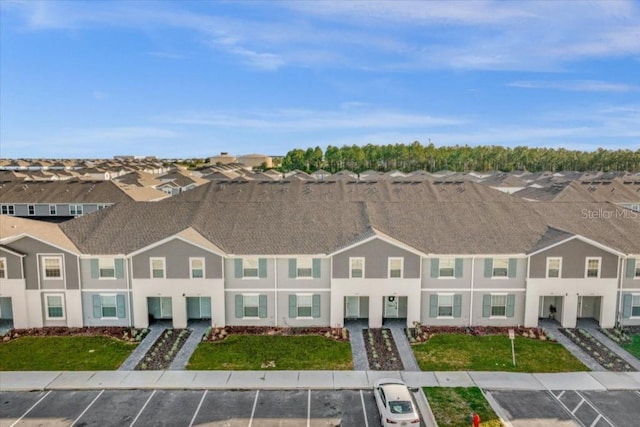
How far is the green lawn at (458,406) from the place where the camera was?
70.9 ft

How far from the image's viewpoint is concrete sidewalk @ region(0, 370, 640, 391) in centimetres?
2505

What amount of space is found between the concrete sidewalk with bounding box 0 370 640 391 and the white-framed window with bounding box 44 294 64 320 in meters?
6.93

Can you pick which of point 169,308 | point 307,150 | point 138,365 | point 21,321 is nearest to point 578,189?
point 169,308

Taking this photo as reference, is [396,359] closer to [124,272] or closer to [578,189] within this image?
[124,272]

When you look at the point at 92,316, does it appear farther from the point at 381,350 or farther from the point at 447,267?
the point at 447,267

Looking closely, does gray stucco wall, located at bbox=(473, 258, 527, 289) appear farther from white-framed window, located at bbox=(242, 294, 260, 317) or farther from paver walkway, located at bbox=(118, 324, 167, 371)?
paver walkway, located at bbox=(118, 324, 167, 371)

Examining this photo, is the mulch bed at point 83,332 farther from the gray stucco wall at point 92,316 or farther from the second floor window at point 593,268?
the second floor window at point 593,268

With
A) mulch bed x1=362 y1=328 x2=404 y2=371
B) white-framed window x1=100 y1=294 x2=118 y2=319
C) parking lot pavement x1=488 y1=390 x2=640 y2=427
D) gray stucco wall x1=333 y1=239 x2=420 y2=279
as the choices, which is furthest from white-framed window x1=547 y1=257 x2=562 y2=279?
white-framed window x1=100 y1=294 x2=118 y2=319

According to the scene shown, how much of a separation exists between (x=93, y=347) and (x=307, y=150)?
139470 millimetres

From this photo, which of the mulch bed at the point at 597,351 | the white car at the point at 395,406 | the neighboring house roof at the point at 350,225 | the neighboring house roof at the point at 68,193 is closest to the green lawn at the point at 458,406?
the white car at the point at 395,406

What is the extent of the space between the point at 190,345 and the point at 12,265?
13.4 metres

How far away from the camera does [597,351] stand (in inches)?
1166

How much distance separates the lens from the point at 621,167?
156750mm

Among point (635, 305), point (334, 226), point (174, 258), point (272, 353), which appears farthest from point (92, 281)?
point (635, 305)
